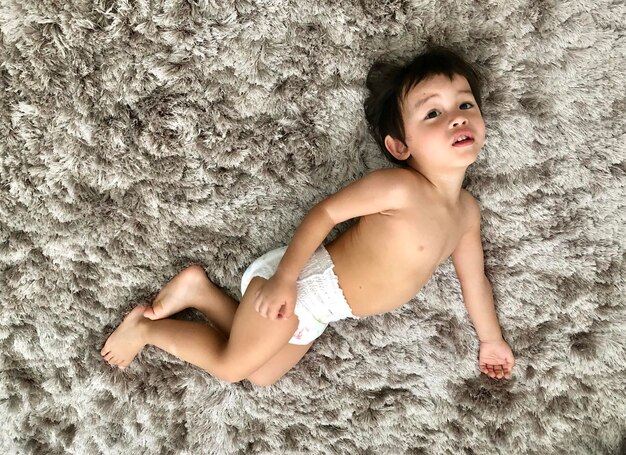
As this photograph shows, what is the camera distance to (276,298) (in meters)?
0.98

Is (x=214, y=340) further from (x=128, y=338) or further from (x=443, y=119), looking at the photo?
(x=443, y=119)

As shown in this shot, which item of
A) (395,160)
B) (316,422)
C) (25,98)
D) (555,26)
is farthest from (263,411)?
(555,26)

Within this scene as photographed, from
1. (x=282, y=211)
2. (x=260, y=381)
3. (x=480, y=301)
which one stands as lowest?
(x=480, y=301)

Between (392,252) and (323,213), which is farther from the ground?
(323,213)

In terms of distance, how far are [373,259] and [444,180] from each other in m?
0.20

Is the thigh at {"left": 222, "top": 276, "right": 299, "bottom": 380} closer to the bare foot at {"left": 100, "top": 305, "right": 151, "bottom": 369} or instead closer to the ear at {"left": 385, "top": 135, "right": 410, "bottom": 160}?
the bare foot at {"left": 100, "top": 305, "right": 151, "bottom": 369}

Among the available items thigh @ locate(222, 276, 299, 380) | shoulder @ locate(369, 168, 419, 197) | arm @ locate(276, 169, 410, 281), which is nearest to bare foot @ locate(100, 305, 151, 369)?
thigh @ locate(222, 276, 299, 380)

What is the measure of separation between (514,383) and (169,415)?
0.76 m

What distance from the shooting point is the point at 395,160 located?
108 centimetres

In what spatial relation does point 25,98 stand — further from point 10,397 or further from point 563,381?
point 563,381

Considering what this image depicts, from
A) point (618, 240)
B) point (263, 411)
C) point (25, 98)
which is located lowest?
point (618, 240)

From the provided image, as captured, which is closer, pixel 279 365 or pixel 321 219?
pixel 321 219

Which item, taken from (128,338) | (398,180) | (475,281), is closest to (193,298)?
(128,338)

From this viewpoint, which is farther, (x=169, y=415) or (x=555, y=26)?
(x=169, y=415)
